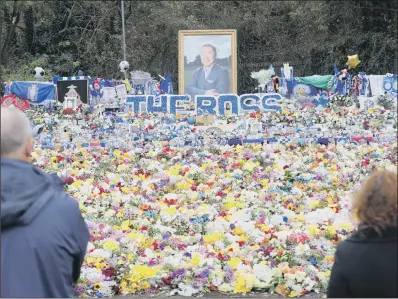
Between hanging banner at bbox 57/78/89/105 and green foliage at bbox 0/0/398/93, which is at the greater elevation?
green foliage at bbox 0/0/398/93

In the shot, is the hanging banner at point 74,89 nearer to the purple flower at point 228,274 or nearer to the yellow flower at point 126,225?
the yellow flower at point 126,225

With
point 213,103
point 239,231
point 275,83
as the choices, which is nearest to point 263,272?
point 239,231

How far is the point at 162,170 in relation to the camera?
8.77 metres

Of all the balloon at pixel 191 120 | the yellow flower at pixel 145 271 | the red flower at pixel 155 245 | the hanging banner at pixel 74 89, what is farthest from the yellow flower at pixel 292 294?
the hanging banner at pixel 74 89

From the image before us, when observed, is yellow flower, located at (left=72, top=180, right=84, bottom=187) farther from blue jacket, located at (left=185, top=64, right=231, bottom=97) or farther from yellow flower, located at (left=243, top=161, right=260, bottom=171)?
blue jacket, located at (left=185, top=64, right=231, bottom=97)

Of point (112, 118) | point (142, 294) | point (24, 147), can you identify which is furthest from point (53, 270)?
point (112, 118)

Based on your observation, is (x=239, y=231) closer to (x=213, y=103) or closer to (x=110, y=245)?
(x=110, y=245)

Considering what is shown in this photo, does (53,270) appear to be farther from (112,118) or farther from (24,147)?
(112,118)

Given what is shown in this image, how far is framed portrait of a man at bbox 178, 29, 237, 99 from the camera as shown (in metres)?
17.9

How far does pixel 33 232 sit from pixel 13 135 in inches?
11.8

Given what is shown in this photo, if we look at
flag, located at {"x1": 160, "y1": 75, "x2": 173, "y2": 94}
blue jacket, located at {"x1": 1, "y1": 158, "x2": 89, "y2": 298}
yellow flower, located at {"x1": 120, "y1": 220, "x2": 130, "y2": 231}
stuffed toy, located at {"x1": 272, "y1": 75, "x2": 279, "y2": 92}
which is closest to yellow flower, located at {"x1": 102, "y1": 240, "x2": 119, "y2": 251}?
yellow flower, located at {"x1": 120, "y1": 220, "x2": 130, "y2": 231}

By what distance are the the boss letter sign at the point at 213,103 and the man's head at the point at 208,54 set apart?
10.0 feet

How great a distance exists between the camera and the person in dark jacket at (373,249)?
1872 millimetres

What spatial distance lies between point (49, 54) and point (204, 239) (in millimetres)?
23943
